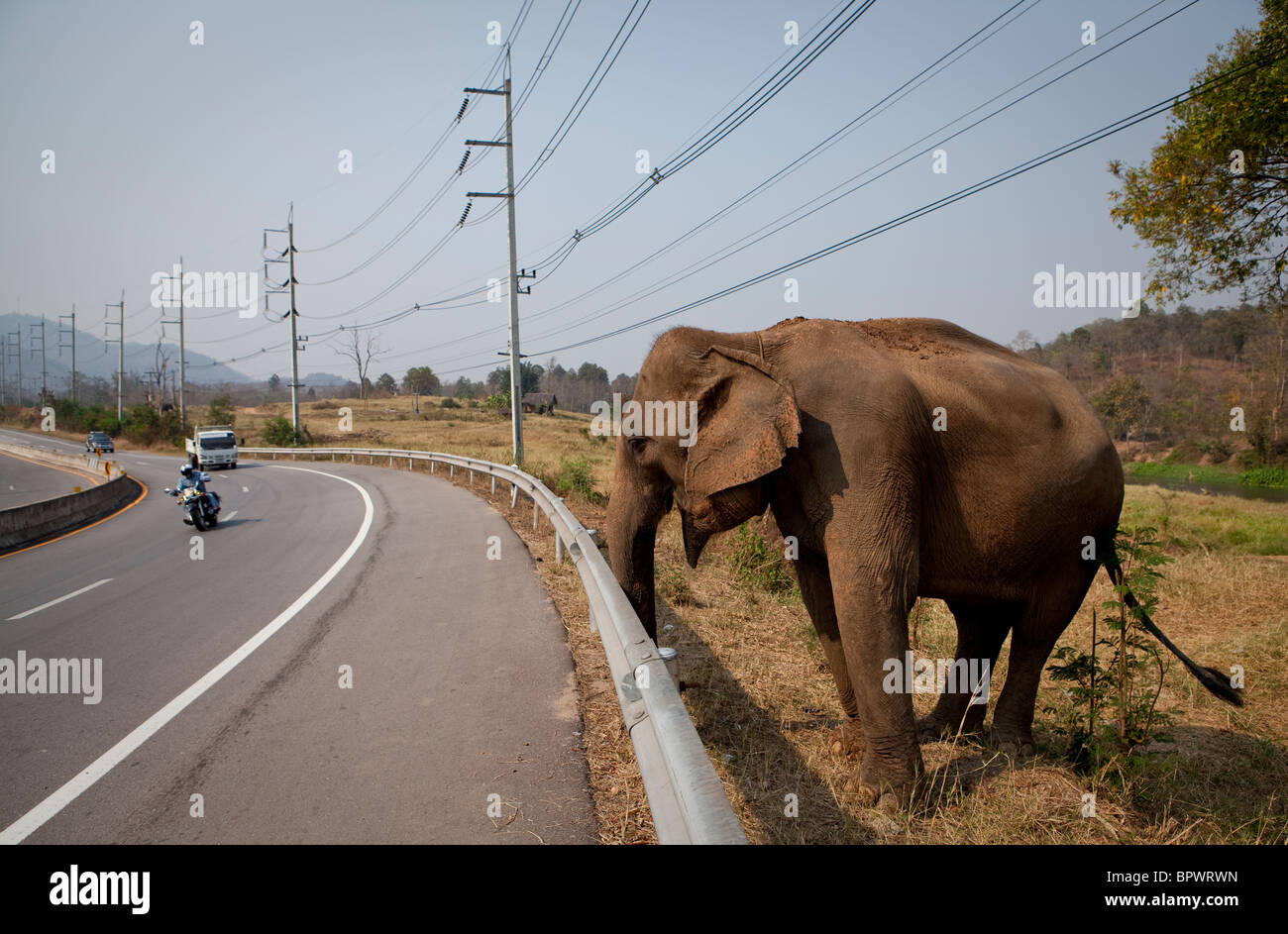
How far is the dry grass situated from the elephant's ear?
1.71 m

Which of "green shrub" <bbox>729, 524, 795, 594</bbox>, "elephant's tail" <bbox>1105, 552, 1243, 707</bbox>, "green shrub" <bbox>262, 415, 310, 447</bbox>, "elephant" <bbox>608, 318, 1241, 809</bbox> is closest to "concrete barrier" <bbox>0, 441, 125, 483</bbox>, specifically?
"green shrub" <bbox>262, 415, 310, 447</bbox>

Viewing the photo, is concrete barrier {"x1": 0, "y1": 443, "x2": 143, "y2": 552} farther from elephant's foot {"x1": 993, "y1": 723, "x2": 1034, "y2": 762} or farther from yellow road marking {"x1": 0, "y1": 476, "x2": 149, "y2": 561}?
elephant's foot {"x1": 993, "y1": 723, "x2": 1034, "y2": 762}

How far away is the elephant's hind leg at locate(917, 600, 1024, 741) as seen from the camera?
17.6ft

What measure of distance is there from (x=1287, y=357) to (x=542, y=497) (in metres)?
46.7

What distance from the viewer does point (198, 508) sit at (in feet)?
50.4

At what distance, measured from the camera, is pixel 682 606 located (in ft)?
26.7

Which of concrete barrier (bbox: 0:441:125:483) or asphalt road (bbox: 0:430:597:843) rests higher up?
concrete barrier (bbox: 0:441:125:483)

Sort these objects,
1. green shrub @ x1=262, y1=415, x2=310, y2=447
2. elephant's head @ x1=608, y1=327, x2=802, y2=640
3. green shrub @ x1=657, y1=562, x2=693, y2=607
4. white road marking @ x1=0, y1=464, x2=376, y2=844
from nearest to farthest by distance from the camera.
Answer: white road marking @ x1=0, y1=464, x2=376, y2=844 → elephant's head @ x1=608, y1=327, x2=802, y2=640 → green shrub @ x1=657, y1=562, x2=693, y2=607 → green shrub @ x1=262, y1=415, x2=310, y2=447

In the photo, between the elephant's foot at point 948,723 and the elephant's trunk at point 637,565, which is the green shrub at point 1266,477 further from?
the elephant's trunk at point 637,565

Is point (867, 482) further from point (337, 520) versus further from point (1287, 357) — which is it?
point (1287, 357)
